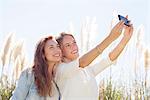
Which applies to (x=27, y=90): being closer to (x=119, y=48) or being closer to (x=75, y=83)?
(x=75, y=83)

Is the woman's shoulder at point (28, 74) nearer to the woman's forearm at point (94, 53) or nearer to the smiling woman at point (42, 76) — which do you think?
the smiling woman at point (42, 76)

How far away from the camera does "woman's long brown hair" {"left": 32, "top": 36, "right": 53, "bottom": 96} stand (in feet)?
6.49

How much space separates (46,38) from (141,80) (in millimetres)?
1563

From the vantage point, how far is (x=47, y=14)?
11.4ft

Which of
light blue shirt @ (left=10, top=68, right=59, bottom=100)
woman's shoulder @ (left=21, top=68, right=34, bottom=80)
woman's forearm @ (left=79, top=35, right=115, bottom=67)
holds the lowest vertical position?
light blue shirt @ (left=10, top=68, right=59, bottom=100)

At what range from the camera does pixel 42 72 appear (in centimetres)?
202

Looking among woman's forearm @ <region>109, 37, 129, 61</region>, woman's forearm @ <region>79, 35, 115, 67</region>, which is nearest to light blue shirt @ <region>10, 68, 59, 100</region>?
woman's forearm @ <region>79, 35, 115, 67</region>

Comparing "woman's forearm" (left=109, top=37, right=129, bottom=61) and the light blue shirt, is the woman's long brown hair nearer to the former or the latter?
the light blue shirt

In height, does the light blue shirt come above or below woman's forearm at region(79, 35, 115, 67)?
below

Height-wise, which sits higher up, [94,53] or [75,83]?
[94,53]

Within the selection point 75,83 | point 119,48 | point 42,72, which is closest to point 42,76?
point 42,72

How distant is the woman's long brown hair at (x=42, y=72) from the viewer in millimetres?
1979

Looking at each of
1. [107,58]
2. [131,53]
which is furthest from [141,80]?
[107,58]

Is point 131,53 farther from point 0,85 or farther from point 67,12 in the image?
point 0,85
